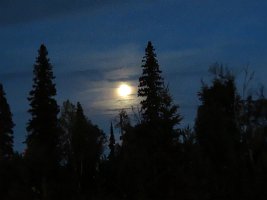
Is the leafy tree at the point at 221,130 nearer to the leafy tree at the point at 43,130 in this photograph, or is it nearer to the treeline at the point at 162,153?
the treeline at the point at 162,153

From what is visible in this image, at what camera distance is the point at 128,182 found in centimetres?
5703

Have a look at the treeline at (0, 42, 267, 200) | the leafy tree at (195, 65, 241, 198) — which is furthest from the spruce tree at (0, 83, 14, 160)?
the leafy tree at (195, 65, 241, 198)

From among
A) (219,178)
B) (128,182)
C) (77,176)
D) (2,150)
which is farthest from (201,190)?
(2,150)

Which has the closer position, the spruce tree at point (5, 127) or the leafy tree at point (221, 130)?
the leafy tree at point (221, 130)

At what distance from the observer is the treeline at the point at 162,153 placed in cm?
5475

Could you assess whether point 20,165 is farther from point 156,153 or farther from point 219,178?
point 219,178

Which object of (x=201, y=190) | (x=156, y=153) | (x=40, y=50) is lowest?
(x=201, y=190)

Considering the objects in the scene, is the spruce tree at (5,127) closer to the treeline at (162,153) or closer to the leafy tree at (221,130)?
the treeline at (162,153)

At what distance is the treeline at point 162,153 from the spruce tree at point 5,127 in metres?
2.64

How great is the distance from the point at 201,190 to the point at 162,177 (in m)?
4.53

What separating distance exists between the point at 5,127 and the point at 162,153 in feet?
67.2

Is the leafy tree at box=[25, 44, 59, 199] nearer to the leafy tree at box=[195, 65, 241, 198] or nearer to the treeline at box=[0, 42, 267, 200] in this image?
the treeline at box=[0, 42, 267, 200]

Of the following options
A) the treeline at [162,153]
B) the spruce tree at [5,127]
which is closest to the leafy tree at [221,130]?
the treeline at [162,153]

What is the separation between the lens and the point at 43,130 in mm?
61031
